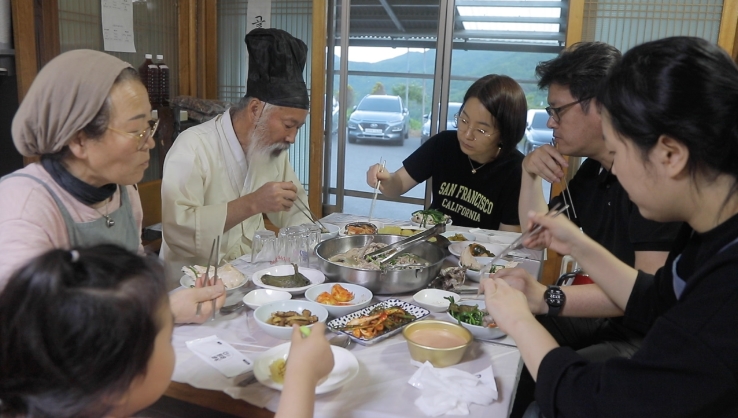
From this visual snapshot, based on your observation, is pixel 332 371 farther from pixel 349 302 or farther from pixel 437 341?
pixel 349 302

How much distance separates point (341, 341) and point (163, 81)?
350 centimetres

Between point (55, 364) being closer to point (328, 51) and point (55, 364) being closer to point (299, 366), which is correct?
point (299, 366)

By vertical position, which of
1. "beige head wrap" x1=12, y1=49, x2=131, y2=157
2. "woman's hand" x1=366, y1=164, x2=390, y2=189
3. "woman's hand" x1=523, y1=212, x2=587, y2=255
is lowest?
"woman's hand" x1=366, y1=164, x2=390, y2=189

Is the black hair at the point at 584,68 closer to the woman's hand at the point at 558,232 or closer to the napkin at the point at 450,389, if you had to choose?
the woman's hand at the point at 558,232

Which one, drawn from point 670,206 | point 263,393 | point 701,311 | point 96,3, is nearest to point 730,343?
point 701,311

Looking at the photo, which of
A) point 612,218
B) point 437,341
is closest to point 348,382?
point 437,341

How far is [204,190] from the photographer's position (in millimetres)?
2449

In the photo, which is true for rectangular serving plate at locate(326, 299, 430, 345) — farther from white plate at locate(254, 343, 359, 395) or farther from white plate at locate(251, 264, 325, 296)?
white plate at locate(251, 264, 325, 296)

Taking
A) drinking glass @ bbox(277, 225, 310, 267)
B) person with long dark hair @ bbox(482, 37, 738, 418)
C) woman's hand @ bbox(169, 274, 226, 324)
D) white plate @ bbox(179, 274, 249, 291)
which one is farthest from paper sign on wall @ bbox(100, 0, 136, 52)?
person with long dark hair @ bbox(482, 37, 738, 418)

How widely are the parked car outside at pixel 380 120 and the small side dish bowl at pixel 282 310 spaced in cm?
389

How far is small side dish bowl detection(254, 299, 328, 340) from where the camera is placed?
1400 millimetres

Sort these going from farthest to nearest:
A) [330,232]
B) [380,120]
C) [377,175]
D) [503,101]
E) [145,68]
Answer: [380,120]
[145,68]
[377,175]
[503,101]
[330,232]

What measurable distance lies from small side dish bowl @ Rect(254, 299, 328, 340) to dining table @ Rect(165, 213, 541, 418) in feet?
0.11

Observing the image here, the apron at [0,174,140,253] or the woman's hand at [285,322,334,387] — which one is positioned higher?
the apron at [0,174,140,253]
